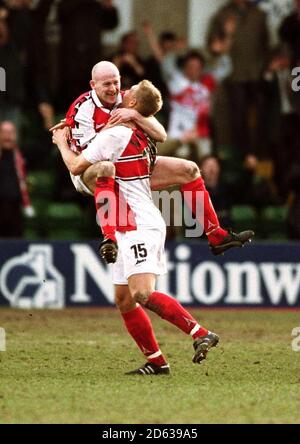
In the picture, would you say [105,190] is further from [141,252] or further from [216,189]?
[216,189]

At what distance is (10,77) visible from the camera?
649 inches

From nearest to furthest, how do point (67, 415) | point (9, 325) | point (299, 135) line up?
point (67, 415) → point (9, 325) → point (299, 135)

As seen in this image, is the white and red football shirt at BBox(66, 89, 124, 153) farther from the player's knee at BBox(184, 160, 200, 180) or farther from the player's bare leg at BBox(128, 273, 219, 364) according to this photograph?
the player's bare leg at BBox(128, 273, 219, 364)

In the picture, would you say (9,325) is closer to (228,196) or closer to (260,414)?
(228,196)

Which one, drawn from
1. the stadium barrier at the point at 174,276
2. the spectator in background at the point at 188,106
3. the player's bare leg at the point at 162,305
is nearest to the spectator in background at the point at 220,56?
the spectator in background at the point at 188,106

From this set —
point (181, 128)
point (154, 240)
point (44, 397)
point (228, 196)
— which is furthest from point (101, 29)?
point (44, 397)

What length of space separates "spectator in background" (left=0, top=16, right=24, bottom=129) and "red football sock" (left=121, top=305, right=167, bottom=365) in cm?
681

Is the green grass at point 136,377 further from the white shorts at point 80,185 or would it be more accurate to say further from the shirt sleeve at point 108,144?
the shirt sleeve at point 108,144

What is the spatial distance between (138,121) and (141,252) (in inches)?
39.1

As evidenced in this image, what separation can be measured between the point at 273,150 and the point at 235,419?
10.1 m

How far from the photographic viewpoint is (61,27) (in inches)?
683

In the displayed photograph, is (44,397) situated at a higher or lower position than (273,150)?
lower

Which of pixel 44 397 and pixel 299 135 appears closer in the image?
pixel 44 397

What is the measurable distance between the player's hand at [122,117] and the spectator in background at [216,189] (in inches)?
248
